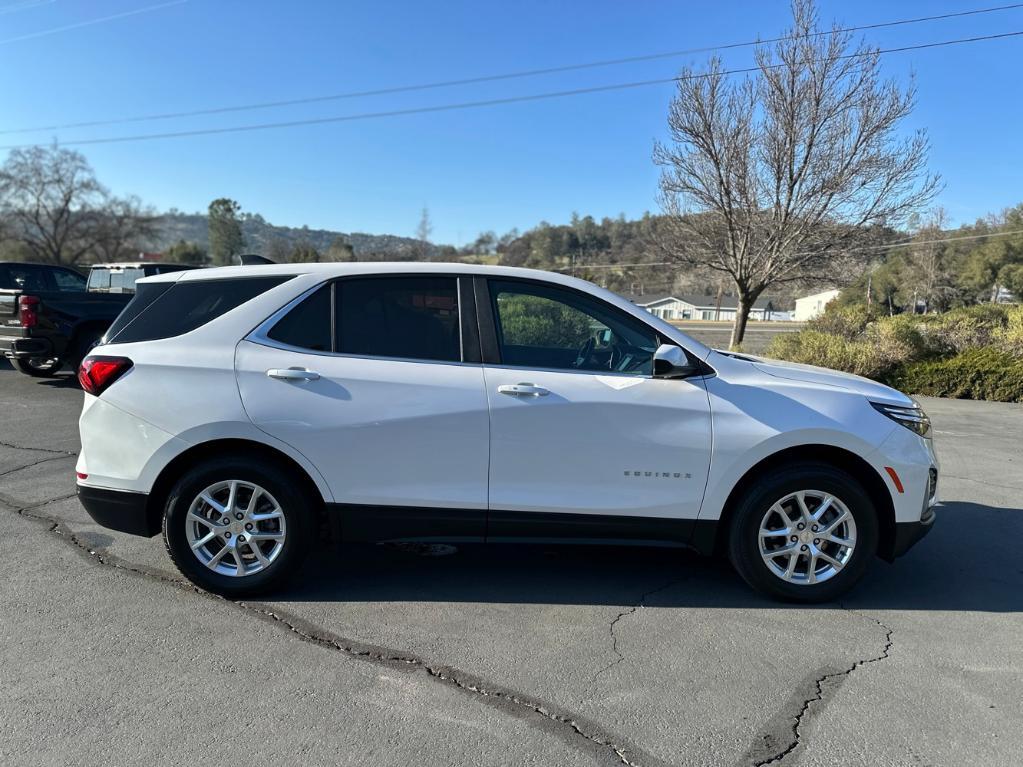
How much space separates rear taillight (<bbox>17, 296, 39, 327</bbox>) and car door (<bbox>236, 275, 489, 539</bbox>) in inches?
331

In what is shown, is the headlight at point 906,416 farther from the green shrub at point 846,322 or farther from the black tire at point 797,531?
the green shrub at point 846,322

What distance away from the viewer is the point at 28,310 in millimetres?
9836

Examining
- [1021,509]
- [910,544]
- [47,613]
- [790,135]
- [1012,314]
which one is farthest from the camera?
[790,135]

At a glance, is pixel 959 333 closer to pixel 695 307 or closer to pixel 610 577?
pixel 610 577

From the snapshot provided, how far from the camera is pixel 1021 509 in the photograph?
564 cm

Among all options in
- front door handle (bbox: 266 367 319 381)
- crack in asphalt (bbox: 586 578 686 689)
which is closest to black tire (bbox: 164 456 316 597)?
front door handle (bbox: 266 367 319 381)

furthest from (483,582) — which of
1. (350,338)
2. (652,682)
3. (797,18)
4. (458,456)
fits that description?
(797,18)

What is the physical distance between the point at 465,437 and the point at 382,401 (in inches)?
18.7

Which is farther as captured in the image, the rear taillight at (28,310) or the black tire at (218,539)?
the rear taillight at (28,310)

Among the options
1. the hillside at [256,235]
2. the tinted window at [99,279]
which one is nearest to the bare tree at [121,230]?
the hillside at [256,235]

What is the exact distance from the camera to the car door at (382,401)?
3543 millimetres

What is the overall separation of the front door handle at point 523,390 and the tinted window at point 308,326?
0.99 m

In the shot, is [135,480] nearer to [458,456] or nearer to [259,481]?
[259,481]

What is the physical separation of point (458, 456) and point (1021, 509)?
5049 millimetres
